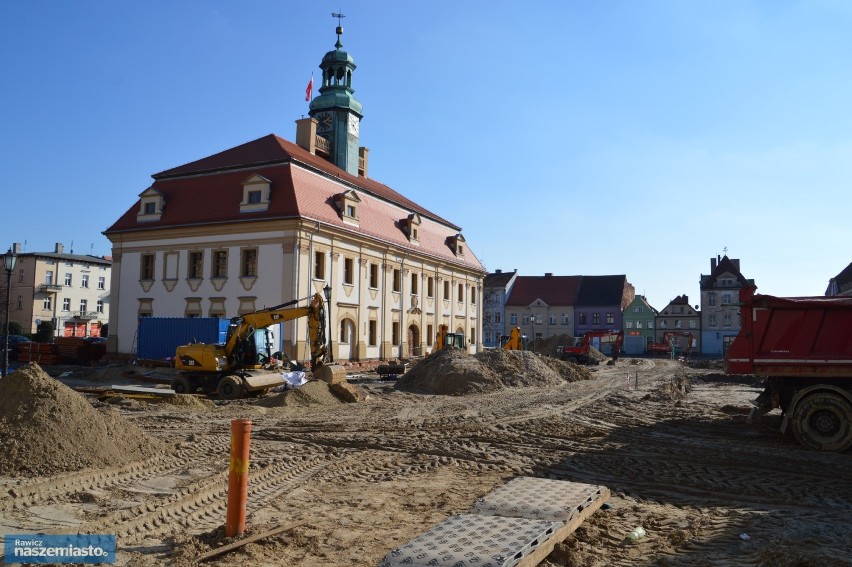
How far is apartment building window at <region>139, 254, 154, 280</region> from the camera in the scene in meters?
33.8

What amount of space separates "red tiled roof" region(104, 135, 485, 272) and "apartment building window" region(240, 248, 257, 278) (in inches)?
62.9

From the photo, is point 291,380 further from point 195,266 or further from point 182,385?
point 195,266

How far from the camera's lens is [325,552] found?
5.59 metres

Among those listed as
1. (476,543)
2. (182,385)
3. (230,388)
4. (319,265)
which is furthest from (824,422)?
(319,265)

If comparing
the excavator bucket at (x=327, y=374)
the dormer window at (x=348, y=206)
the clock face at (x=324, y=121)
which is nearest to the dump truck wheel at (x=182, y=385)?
the excavator bucket at (x=327, y=374)

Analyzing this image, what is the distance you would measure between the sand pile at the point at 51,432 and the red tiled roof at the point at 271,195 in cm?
2106

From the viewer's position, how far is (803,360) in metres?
11.5

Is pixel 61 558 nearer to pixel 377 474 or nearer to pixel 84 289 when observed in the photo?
pixel 377 474

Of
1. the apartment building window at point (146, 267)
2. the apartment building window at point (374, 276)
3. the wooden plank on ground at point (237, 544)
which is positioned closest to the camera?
the wooden plank on ground at point (237, 544)

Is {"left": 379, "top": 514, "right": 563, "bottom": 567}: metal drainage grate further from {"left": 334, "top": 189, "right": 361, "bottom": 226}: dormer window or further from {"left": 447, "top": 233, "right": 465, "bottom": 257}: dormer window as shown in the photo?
{"left": 447, "top": 233, "right": 465, "bottom": 257}: dormer window

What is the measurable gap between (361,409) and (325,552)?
1202cm

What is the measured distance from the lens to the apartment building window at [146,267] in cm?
3381

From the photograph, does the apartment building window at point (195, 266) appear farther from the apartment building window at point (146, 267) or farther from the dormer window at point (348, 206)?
the dormer window at point (348, 206)

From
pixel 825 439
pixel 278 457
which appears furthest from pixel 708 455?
Result: pixel 278 457
